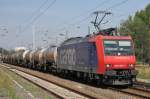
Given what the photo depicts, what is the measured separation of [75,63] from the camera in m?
30.0

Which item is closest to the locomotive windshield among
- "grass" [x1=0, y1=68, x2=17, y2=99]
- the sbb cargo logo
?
"grass" [x1=0, y1=68, x2=17, y2=99]

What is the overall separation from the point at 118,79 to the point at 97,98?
19.6 feet

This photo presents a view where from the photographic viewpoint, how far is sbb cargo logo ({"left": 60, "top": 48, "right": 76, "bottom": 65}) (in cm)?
3075

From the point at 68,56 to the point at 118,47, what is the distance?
9.13 metres

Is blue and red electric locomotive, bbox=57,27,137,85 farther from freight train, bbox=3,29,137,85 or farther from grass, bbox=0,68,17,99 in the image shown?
grass, bbox=0,68,17,99

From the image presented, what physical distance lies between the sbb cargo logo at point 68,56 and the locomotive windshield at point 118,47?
21.2 ft

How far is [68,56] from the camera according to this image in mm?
32875

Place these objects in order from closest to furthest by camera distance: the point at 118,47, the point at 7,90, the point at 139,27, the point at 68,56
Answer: the point at 7,90
the point at 118,47
the point at 68,56
the point at 139,27

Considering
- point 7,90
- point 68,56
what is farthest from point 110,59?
point 68,56

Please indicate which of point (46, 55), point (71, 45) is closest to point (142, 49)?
point (46, 55)

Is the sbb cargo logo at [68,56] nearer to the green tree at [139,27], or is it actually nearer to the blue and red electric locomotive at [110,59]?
the blue and red electric locomotive at [110,59]

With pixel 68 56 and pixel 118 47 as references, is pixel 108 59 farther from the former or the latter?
pixel 68 56

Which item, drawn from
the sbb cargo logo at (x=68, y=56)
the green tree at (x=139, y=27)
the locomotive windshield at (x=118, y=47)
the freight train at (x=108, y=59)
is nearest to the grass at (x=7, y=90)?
the freight train at (x=108, y=59)

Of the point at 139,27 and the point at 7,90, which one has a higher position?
the point at 139,27
